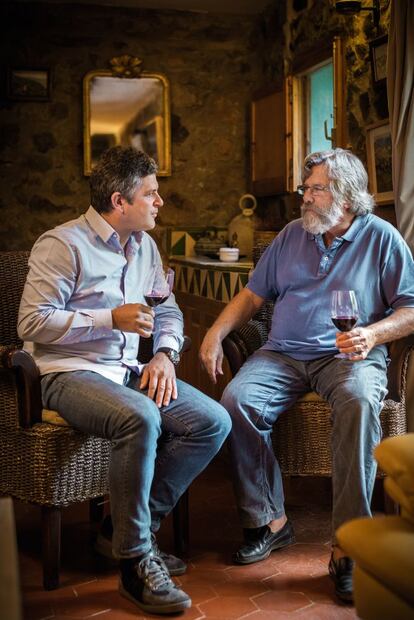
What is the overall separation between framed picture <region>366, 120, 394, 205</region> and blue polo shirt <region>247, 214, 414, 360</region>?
116cm

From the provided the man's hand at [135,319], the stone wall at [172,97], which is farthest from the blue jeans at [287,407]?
the stone wall at [172,97]

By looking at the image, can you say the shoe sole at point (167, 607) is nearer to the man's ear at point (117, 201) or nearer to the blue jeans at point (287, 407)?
the blue jeans at point (287, 407)

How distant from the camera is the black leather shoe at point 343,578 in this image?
2.46 metres

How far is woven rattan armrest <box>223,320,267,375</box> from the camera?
10.1 feet

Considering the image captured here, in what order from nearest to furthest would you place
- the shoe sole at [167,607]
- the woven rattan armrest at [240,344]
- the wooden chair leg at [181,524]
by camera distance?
the shoe sole at [167,607] < the wooden chair leg at [181,524] < the woven rattan armrest at [240,344]

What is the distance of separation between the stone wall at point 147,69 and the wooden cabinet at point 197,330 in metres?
1.61

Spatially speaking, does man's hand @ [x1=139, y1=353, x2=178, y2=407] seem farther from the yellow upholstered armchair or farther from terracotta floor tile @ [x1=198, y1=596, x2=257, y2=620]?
the yellow upholstered armchair

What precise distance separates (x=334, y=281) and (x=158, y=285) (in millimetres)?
625

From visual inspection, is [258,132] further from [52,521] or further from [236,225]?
[52,521]

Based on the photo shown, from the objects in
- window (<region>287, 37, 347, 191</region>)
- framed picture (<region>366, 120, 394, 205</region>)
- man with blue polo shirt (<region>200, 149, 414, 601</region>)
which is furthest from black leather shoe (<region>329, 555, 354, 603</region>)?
window (<region>287, 37, 347, 191</region>)

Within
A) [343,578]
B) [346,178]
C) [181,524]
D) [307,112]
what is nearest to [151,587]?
[181,524]

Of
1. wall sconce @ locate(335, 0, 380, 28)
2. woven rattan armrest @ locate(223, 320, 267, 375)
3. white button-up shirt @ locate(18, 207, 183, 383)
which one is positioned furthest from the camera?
wall sconce @ locate(335, 0, 380, 28)

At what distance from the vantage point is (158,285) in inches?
113

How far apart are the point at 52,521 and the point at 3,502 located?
92cm
